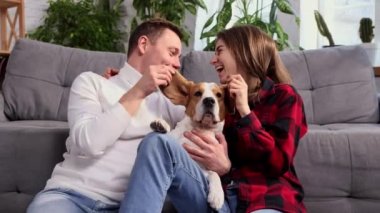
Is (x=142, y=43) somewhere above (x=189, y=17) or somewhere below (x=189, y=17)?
below

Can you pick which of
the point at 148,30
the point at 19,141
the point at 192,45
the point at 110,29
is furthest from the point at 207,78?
the point at 110,29

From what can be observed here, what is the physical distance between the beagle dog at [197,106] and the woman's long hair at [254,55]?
97 millimetres

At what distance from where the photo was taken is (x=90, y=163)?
114 cm

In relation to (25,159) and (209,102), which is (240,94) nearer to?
(209,102)

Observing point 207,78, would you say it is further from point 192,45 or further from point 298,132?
point 192,45

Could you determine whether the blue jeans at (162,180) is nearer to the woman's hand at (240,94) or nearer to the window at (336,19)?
the woman's hand at (240,94)

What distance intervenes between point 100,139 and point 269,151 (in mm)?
452

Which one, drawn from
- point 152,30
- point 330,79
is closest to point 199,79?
point 330,79

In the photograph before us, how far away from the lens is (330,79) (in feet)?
7.10

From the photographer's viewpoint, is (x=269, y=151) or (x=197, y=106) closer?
(x=269, y=151)

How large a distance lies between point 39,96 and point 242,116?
136 cm

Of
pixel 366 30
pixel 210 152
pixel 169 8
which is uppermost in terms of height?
pixel 169 8

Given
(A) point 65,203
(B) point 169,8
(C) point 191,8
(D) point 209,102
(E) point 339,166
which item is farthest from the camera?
(C) point 191,8

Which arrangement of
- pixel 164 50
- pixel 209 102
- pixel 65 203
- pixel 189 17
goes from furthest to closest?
pixel 189 17
pixel 164 50
pixel 209 102
pixel 65 203
